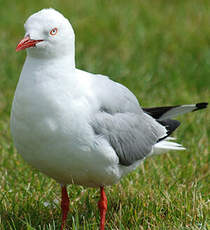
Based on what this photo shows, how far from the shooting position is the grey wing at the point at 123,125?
166 inches

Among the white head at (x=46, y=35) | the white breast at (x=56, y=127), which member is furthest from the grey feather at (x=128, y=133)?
the white head at (x=46, y=35)

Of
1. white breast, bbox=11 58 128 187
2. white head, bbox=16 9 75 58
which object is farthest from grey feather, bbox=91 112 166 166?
white head, bbox=16 9 75 58

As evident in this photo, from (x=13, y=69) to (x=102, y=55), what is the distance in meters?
1.55

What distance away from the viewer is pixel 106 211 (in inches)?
190

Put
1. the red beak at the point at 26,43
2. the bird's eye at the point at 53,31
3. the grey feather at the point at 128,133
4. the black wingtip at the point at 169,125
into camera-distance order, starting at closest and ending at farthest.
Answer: the red beak at the point at 26,43 → the bird's eye at the point at 53,31 → the grey feather at the point at 128,133 → the black wingtip at the point at 169,125

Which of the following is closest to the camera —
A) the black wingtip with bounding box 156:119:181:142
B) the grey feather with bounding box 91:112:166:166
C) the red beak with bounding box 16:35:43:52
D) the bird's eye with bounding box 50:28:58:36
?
the red beak with bounding box 16:35:43:52

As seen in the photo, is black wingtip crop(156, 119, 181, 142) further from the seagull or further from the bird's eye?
the bird's eye

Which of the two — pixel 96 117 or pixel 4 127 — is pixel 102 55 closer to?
pixel 4 127

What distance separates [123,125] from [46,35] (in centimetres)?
103

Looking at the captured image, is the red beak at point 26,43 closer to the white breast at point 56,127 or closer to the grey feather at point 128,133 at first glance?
the white breast at point 56,127

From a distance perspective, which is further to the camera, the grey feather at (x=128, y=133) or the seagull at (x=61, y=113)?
the grey feather at (x=128, y=133)

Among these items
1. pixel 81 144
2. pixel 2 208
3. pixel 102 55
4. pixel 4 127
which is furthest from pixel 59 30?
pixel 102 55

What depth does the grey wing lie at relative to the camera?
421cm

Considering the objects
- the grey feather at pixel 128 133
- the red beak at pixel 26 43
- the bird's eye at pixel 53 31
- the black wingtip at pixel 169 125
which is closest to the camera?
the red beak at pixel 26 43
